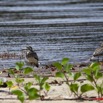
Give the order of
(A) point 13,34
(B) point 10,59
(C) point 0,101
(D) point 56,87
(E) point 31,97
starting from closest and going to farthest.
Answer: (E) point 31,97 < (C) point 0,101 < (D) point 56,87 < (B) point 10,59 < (A) point 13,34

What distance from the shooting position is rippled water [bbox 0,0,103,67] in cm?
1595

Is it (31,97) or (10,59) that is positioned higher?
(31,97)

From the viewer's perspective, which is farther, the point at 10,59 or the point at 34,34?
the point at 34,34

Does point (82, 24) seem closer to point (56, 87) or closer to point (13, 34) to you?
point (13, 34)

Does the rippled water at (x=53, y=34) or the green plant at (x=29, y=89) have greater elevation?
the green plant at (x=29, y=89)

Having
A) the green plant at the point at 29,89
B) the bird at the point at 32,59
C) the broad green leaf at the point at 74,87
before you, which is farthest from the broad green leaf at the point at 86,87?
the bird at the point at 32,59

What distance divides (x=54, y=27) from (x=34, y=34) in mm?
2347

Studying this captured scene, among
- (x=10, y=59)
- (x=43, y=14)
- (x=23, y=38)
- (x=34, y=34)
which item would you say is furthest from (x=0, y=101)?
(x=43, y=14)

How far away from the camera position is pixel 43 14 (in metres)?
30.0

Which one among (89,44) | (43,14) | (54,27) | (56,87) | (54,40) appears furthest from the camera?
(43,14)

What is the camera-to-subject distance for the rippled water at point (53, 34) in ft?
52.3

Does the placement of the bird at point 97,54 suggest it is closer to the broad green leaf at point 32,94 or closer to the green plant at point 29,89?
the green plant at point 29,89

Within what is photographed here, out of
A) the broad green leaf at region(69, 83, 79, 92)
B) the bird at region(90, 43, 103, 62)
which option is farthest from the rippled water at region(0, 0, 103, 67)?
the broad green leaf at region(69, 83, 79, 92)

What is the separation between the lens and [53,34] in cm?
2108
